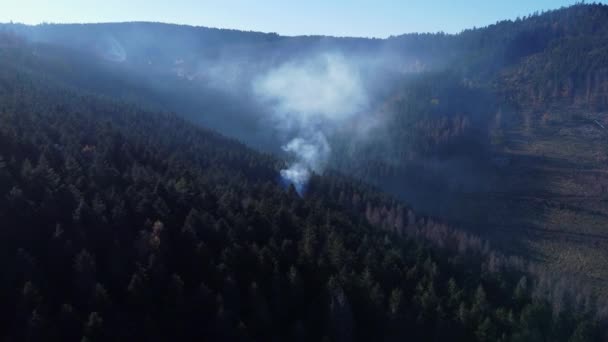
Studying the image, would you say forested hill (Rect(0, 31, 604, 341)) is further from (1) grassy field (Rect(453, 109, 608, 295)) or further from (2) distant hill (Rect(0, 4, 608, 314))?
(2) distant hill (Rect(0, 4, 608, 314))

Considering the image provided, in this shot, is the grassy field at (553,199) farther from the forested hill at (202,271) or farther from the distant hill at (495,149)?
the forested hill at (202,271)

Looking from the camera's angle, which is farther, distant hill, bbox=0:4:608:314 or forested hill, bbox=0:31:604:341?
distant hill, bbox=0:4:608:314

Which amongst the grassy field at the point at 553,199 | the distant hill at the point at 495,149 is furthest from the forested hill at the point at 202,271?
the distant hill at the point at 495,149

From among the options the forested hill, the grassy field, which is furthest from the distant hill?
the forested hill

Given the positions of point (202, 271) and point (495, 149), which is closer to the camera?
point (202, 271)

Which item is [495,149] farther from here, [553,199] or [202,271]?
[202,271]

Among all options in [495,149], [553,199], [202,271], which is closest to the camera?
[202,271]

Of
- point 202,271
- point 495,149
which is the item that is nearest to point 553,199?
point 495,149

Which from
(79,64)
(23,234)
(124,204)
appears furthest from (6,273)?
(79,64)
